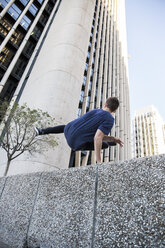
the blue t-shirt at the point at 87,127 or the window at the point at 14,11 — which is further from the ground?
the window at the point at 14,11

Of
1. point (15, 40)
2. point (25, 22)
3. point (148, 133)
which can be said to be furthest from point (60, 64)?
point (148, 133)

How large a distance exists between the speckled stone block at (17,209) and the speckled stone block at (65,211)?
0.54 feet

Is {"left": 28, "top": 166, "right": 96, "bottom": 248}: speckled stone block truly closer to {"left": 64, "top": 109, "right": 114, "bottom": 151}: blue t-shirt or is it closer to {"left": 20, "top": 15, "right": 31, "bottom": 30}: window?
{"left": 64, "top": 109, "right": 114, "bottom": 151}: blue t-shirt

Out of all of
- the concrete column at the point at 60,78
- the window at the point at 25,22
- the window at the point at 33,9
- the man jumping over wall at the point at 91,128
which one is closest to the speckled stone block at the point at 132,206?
the man jumping over wall at the point at 91,128

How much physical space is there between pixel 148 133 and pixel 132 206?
89.5 m

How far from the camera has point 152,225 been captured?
3.74 feet

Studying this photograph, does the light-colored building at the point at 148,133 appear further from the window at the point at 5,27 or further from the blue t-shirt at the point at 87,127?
the blue t-shirt at the point at 87,127

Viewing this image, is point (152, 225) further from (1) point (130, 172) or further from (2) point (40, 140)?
(2) point (40, 140)

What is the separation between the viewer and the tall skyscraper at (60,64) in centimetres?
1488

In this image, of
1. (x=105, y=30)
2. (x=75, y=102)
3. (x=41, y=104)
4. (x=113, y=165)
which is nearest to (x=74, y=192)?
(x=113, y=165)

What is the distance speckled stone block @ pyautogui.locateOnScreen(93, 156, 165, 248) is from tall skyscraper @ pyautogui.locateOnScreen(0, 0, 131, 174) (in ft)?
36.0

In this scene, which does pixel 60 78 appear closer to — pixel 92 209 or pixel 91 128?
pixel 91 128

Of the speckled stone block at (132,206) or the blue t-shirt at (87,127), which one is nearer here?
the speckled stone block at (132,206)

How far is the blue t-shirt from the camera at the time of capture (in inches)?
91.3
